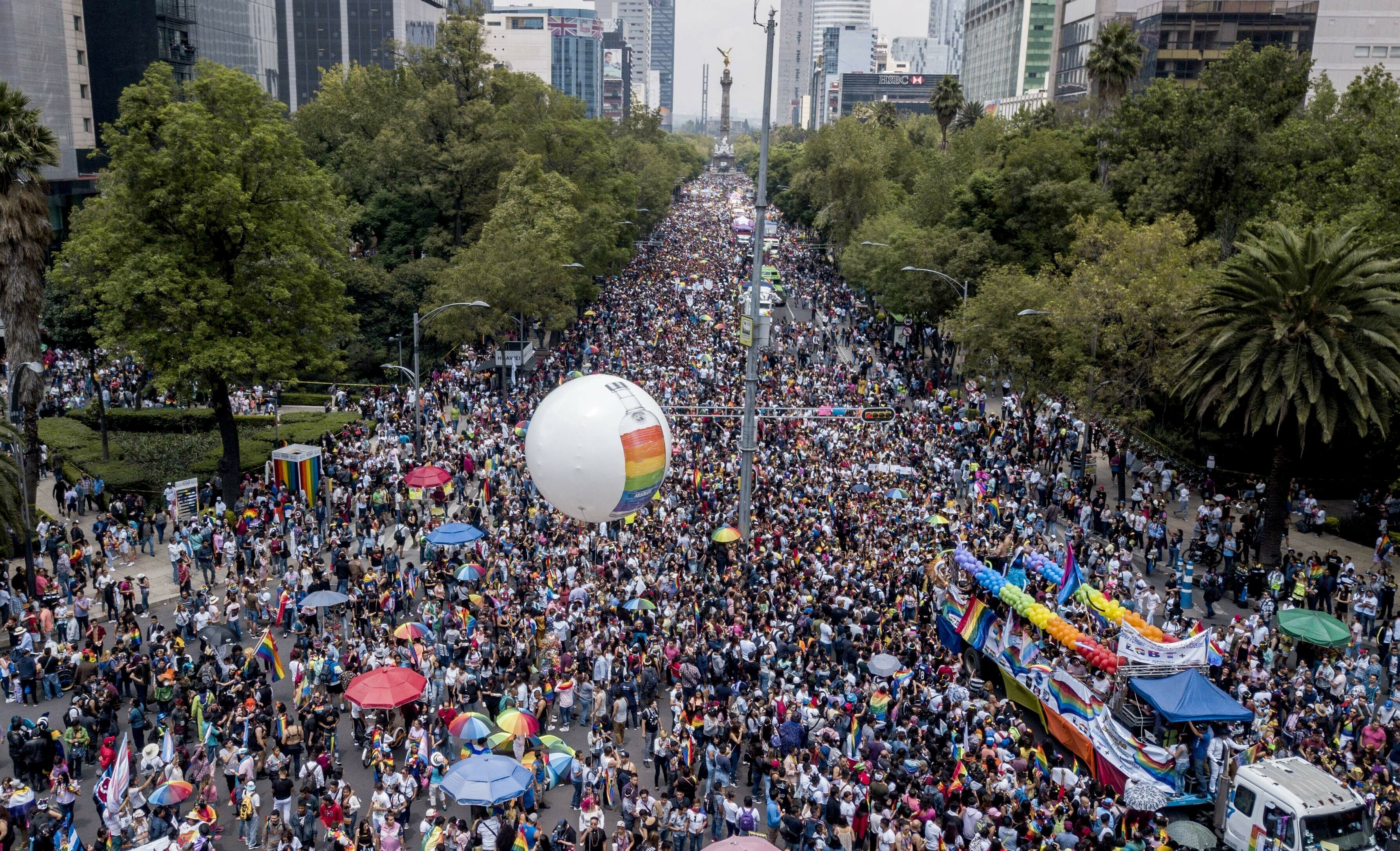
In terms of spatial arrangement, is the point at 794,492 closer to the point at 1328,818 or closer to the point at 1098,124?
the point at 1328,818

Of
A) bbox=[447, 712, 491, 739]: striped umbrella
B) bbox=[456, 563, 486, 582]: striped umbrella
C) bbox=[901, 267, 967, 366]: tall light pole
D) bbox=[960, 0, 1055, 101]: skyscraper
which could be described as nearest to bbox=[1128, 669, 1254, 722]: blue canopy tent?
bbox=[447, 712, 491, 739]: striped umbrella

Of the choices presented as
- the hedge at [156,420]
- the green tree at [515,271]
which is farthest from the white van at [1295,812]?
the green tree at [515,271]

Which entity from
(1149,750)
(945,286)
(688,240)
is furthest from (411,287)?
(688,240)

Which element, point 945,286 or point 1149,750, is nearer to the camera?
point 1149,750

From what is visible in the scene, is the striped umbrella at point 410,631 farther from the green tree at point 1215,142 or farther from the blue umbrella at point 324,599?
the green tree at point 1215,142

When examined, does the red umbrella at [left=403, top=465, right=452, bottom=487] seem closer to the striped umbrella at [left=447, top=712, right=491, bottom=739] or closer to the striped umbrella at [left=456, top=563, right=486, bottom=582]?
the striped umbrella at [left=456, top=563, right=486, bottom=582]

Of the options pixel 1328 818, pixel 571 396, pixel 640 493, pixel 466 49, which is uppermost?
pixel 466 49
